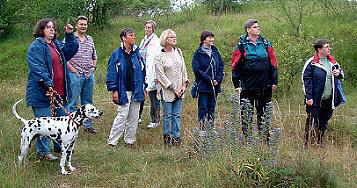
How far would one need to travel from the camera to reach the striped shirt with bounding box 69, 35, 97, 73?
23.8ft

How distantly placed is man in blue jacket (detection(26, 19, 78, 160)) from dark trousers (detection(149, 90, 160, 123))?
2.23m

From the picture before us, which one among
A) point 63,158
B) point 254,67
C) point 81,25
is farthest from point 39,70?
point 254,67

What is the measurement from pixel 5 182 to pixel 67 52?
1.90 metres

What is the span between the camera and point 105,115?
8867 mm

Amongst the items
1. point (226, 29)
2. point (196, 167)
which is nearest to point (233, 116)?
point (196, 167)

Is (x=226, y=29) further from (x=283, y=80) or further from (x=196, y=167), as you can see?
(x=196, y=167)

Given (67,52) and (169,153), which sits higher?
(67,52)

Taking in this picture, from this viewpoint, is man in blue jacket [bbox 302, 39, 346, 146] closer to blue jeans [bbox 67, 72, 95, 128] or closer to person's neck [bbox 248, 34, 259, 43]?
person's neck [bbox 248, 34, 259, 43]

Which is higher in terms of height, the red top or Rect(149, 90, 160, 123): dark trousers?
the red top

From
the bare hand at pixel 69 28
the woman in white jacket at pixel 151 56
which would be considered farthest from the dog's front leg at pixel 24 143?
the woman in white jacket at pixel 151 56

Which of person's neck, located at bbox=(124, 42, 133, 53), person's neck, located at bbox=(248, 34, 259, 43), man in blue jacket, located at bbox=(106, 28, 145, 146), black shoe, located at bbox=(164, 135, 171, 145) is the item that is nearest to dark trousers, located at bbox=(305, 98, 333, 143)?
person's neck, located at bbox=(248, 34, 259, 43)

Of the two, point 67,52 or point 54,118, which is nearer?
point 54,118

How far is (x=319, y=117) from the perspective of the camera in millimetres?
6738

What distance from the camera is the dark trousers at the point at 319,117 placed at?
655cm
